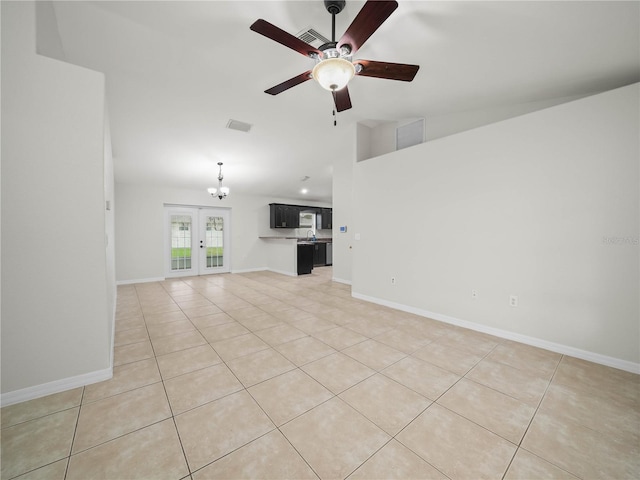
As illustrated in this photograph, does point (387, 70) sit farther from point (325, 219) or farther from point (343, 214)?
point (325, 219)

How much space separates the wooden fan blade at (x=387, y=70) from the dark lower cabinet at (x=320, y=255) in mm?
6735

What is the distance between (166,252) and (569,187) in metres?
8.32

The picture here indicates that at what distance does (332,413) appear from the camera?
1740mm

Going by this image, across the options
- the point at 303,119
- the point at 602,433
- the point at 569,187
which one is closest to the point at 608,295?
the point at 569,187

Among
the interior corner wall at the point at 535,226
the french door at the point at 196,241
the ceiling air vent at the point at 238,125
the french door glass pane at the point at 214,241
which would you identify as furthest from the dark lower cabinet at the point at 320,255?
the ceiling air vent at the point at 238,125

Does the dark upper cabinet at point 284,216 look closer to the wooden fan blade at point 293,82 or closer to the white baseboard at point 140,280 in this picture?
the white baseboard at point 140,280

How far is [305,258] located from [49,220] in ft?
19.4

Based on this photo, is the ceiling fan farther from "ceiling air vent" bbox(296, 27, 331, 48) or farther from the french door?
the french door

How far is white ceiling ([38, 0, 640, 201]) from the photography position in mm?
2021

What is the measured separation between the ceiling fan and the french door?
6387 millimetres

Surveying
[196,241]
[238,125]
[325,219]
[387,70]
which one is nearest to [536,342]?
[387,70]

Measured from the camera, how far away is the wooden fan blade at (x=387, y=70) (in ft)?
6.63

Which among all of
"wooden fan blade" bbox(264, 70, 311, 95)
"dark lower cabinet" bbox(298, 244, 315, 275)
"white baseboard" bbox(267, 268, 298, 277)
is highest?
"wooden fan blade" bbox(264, 70, 311, 95)

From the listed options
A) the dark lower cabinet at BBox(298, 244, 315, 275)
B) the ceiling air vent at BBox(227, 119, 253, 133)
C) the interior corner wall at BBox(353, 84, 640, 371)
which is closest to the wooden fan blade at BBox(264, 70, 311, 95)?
A: the ceiling air vent at BBox(227, 119, 253, 133)
